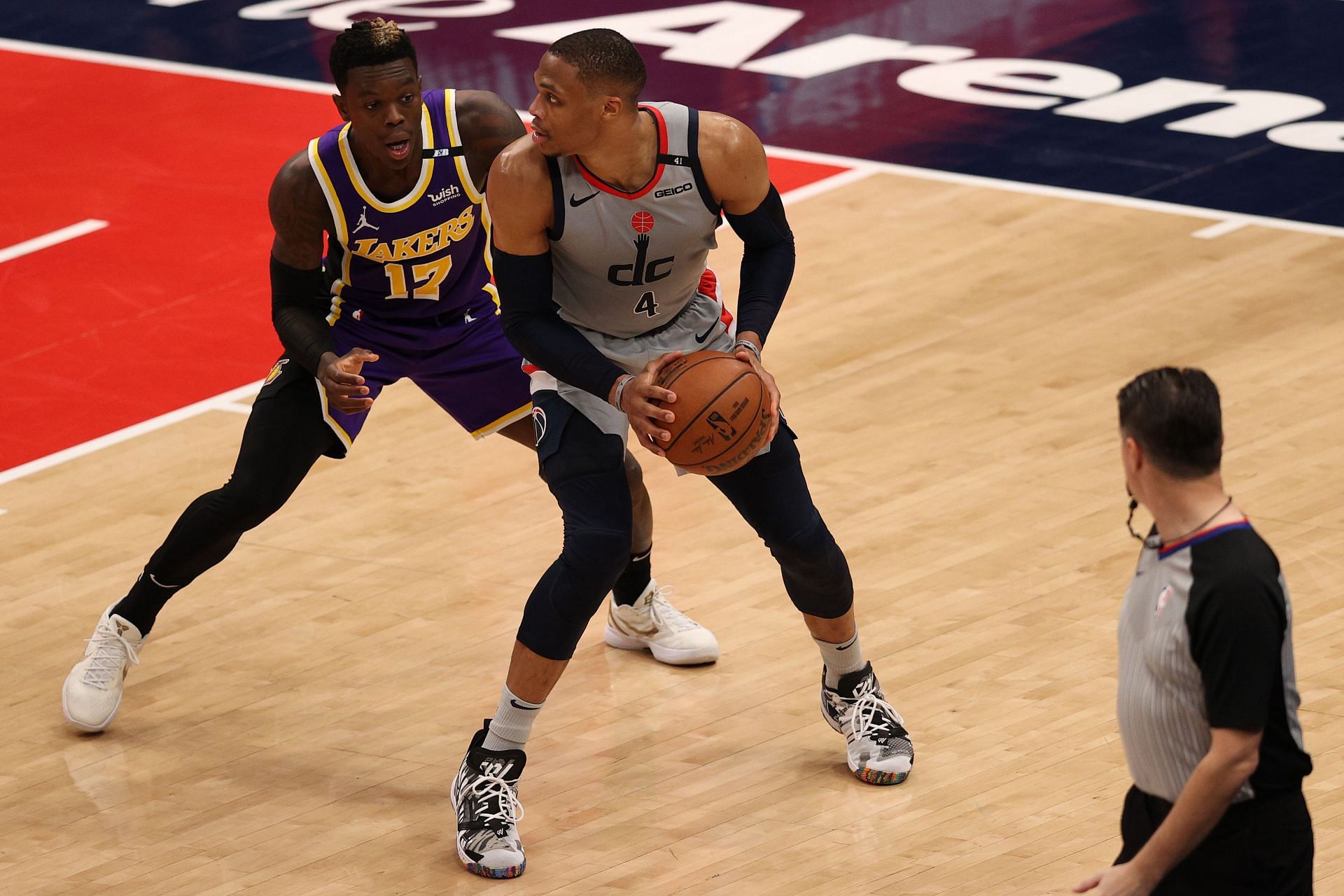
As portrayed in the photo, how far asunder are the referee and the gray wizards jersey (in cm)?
185

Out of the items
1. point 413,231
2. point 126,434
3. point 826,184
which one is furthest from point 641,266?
point 826,184

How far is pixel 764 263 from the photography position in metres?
5.57

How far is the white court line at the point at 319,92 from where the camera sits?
852 cm

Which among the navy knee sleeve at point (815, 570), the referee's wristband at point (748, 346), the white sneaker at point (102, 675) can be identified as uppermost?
the referee's wristband at point (748, 346)

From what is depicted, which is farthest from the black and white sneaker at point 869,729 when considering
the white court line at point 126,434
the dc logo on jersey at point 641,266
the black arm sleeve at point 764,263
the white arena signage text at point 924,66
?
the white arena signage text at point 924,66

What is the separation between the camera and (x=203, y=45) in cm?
1398

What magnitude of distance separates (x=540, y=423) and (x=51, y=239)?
599 centimetres

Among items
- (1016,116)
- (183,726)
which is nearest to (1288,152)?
(1016,116)

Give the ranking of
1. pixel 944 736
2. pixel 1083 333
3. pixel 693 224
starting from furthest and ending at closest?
pixel 1083 333 → pixel 944 736 → pixel 693 224

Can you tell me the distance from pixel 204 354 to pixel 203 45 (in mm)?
5252

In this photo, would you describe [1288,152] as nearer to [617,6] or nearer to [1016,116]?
[1016,116]

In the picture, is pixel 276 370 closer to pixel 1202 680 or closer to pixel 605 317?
pixel 605 317

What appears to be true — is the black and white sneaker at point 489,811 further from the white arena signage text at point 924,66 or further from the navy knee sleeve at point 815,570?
the white arena signage text at point 924,66

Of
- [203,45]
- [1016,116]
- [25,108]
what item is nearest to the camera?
[1016,116]
